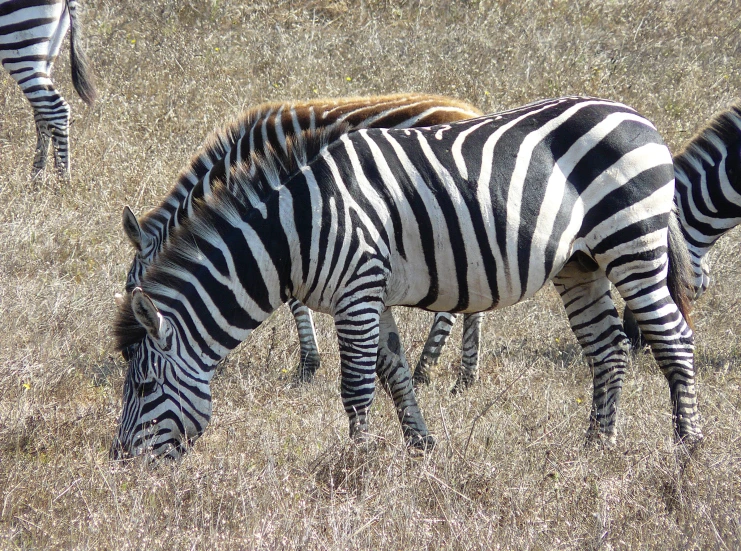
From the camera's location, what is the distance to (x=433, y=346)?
21.7ft

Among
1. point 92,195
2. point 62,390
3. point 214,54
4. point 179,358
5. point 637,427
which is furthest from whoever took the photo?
point 214,54

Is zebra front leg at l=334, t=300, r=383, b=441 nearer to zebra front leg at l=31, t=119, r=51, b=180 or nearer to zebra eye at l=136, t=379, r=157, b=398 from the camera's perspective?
zebra eye at l=136, t=379, r=157, b=398

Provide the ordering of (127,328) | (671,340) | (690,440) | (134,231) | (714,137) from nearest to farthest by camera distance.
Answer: (127,328), (690,440), (671,340), (134,231), (714,137)

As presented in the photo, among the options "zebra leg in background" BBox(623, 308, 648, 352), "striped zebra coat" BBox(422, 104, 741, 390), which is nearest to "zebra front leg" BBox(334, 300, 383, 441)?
"striped zebra coat" BBox(422, 104, 741, 390)

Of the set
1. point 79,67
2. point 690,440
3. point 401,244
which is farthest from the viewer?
point 79,67

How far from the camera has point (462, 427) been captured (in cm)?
477

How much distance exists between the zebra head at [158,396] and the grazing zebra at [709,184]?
383 centimetres

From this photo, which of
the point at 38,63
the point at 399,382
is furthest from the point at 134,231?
the point at 38,63

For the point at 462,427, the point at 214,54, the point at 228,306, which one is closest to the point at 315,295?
the point at 228,306

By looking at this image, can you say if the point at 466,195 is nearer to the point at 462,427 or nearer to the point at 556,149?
the point at 556,149

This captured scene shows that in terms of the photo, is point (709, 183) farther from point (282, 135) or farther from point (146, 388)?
point (146, 388)

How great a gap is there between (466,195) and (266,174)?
1074 millimetres

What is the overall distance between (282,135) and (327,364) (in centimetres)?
181

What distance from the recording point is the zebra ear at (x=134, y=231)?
5812mm
